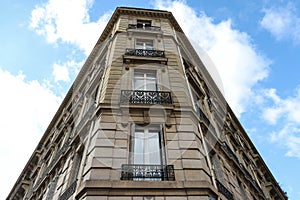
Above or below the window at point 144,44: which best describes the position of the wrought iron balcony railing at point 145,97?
below

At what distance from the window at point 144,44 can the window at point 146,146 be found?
5.62 m

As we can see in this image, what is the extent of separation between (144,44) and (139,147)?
21.8ft

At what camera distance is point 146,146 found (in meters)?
7.77

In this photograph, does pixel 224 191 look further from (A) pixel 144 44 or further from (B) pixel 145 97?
(A) pixel 144 44

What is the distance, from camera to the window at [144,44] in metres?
12.7

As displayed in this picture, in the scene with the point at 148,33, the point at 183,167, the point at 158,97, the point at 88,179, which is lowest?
the point at 88,179

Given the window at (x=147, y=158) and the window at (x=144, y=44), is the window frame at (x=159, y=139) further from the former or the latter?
the window at (x=144, y=44)

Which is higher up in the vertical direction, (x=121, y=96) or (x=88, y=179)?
(x=121, y=96)

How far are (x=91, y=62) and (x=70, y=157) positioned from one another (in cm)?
836

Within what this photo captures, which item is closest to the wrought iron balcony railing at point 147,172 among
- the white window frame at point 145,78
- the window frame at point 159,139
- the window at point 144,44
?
the window frame at point 159,139

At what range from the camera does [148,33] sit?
1334 cm

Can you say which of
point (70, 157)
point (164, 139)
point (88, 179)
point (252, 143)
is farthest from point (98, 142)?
point (252, 143)

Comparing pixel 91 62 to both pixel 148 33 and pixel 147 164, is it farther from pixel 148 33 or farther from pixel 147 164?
pixel 147 164

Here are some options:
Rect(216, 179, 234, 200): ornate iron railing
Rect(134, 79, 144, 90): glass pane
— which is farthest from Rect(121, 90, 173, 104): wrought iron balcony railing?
Rect(216, 179, 234, 200): ornate iron railing
